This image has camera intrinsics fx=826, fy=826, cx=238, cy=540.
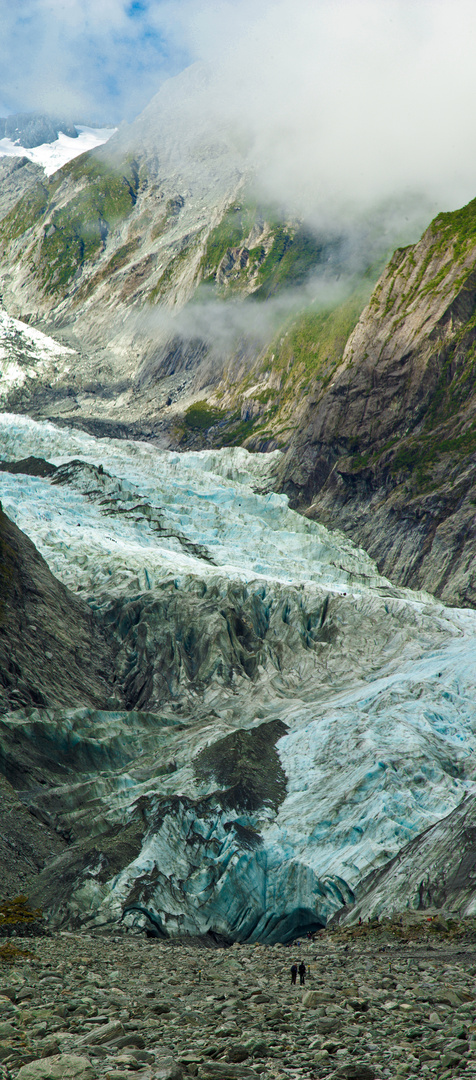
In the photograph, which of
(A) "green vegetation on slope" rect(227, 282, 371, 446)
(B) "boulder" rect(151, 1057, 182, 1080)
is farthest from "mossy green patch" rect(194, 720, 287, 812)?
(A) "green vegetation on slope" rect(227, 282, 371, 446)

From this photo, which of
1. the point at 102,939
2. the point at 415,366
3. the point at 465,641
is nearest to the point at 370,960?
the point at 102,939

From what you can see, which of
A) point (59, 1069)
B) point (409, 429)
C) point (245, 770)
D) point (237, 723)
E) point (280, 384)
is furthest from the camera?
point (280, 384)

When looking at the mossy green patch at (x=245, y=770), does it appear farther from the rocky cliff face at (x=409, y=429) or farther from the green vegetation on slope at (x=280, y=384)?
the green vegetation on slope at (x=280, y=384)

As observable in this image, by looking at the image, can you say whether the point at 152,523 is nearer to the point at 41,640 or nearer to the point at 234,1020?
the point at 41,640

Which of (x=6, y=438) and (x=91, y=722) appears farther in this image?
(x=6, y=438)

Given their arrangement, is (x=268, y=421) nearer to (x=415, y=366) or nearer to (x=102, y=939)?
(x=415, y=366)

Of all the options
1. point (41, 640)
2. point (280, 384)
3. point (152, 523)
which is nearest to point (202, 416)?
point (280, 384)
